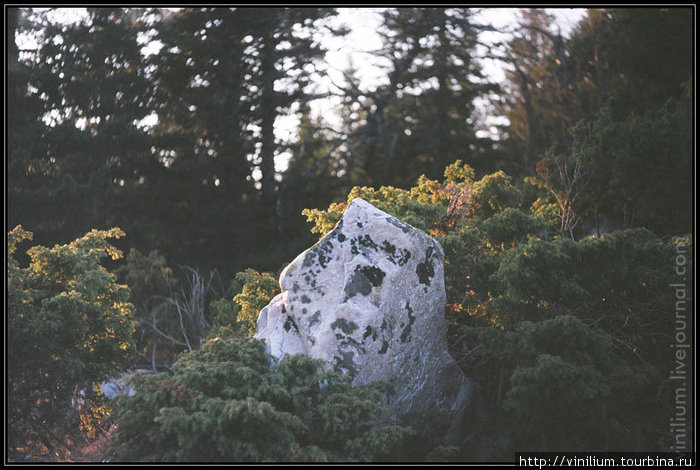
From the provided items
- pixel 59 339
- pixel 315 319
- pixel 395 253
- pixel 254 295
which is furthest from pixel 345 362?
pixel 59 339

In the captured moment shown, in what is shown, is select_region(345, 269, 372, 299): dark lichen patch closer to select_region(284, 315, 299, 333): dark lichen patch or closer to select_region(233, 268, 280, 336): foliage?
select_region(284, 315, 299, 333): dark lichen patch

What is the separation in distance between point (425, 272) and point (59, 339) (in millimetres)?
3551

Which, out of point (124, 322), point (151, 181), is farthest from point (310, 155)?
point (124, 322)

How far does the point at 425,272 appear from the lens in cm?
545

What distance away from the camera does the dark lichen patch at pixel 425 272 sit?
543 cm

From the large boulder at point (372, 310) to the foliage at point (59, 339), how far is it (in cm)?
180

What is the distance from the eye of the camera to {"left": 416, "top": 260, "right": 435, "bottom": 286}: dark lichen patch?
17.8ft

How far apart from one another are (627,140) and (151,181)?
9971 mm

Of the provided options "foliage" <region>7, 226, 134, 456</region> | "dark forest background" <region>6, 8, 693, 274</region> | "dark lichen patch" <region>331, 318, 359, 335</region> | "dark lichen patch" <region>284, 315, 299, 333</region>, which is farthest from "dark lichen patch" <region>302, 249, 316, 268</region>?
"dark forest background" <region>6, 8, 693, 274</region>

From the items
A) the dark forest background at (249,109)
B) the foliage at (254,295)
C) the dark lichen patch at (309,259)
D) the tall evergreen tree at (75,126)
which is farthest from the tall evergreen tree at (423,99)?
the dark lichen patch at (309,259)

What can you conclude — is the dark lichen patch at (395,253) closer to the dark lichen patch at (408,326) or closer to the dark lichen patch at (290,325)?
the dark lichen patch at (408,326)

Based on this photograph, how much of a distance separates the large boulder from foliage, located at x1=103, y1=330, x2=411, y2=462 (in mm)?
364

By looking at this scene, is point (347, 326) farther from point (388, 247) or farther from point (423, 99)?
point (423, 99)

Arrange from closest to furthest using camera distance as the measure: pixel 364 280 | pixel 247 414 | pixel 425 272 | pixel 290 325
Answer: pixel 247 414, pixel 364 280, pixel 290 325, pixel 425 272
